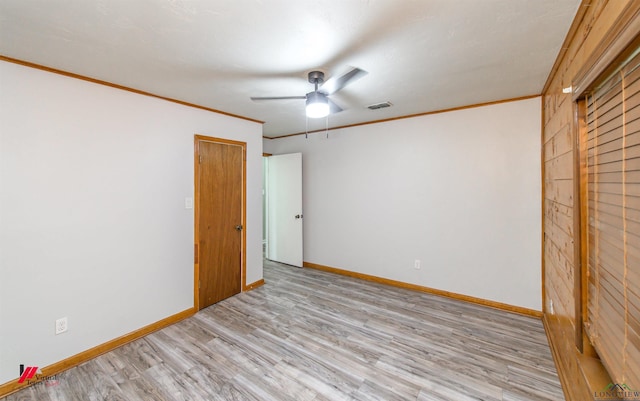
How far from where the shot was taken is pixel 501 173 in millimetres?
3053

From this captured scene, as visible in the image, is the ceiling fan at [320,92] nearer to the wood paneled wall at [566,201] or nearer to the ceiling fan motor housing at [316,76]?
the ceiling fan motor housing at [316,76]

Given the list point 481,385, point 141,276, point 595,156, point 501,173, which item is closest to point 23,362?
point 141,276

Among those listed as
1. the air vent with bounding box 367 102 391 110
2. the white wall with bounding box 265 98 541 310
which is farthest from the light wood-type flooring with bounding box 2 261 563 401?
the air vent with bounding box 367 102 391 110

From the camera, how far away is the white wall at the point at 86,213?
6.42 feet

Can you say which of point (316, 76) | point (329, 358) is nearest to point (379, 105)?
point (316, 76)

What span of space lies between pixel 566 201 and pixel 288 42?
2272mm

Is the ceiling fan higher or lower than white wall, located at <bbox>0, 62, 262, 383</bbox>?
higher

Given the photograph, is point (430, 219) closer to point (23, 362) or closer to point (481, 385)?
point (481, 385)

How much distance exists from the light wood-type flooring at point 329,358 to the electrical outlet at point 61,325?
34 cm

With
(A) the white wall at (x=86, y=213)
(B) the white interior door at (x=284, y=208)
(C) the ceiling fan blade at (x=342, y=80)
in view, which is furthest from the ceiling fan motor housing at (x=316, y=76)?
(B) the white interior door at (x=284, y=208)

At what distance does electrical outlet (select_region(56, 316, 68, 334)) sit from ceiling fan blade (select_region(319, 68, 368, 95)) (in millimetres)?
2869

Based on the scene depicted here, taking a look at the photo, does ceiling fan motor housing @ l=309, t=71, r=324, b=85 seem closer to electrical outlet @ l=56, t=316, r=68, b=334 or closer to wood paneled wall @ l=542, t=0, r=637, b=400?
wood paneled wall @ l=542, t=0, r=637, b=400

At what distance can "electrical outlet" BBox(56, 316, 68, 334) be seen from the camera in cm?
215

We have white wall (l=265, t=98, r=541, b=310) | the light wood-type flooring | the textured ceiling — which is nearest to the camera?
the textured ceiling
